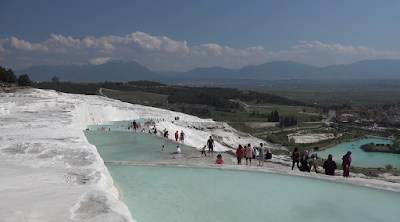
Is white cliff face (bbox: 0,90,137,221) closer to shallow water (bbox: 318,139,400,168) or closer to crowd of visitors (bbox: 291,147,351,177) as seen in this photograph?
crowd of visitors (bbox: 291,147,351,177)

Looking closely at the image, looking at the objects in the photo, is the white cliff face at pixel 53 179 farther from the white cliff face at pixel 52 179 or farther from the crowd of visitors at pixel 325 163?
the crowd of visitors at pixel 325 163

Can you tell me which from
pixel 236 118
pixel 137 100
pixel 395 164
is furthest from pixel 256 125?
pixel 137 100

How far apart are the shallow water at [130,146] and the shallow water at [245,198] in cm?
289

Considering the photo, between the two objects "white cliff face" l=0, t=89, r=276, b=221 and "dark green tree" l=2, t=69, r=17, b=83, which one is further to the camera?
"dark green tree" l=2, t=69, r=17, b=83

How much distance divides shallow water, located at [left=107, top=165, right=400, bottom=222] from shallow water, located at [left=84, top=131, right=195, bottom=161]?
9.49 feet

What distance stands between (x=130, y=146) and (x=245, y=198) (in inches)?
343

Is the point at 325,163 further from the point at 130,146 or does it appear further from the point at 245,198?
the point at 130,146

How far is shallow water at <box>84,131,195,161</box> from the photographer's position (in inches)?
524

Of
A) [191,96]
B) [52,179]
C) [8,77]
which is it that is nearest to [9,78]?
[8,77]

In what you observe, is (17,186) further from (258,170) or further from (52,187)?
(258,170)

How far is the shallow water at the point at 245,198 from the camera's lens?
6.89 metres

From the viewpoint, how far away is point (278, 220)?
21.9 feet

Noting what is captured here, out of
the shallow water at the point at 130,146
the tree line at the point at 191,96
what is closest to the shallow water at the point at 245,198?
the shallow water at the point at 130,146

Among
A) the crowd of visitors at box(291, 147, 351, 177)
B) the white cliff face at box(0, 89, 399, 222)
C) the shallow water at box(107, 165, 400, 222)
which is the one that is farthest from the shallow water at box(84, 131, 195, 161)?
the crowd of visitors at box(291, 147, 351, 177)
